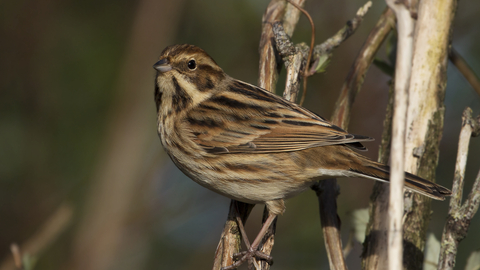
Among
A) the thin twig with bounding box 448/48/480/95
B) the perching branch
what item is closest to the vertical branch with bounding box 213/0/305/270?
the perching branch

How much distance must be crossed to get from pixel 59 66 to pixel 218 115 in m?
3.56

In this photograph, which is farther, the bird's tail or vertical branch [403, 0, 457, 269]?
vertical branch [403, 0, 457, 269]

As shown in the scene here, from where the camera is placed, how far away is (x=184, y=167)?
3645mm

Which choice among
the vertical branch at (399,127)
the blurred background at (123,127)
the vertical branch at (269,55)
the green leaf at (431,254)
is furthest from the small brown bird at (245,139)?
the blurred background at (123,127)

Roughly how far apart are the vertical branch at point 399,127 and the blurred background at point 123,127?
11.9 feet

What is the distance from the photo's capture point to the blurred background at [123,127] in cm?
573

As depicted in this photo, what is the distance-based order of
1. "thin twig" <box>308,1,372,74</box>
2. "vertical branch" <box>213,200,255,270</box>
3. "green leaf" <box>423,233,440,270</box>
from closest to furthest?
"vertical branch" <box>213,200,255,270</box>, "green leaf" <box>423,233,440,270</box>, "thin twig" <box>308,1,372,74</box>

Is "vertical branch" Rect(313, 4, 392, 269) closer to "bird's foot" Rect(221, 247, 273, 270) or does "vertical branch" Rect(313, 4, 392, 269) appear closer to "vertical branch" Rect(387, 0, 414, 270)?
"bird's foot" Rect(221, 247, 273, 270)

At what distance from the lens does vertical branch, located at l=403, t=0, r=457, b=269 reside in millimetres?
3174

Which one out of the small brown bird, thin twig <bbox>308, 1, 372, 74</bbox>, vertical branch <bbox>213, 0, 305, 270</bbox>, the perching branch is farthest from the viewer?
thin twig <bbox>308, 1, 372, 74</bbox>

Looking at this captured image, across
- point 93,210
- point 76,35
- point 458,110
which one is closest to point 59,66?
point 76,35

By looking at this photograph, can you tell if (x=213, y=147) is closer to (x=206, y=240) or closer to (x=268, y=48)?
(x=268, y=48)

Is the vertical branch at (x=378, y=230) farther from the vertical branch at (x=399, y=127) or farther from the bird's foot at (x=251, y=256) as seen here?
the vertical branch at (x=399, y=127)

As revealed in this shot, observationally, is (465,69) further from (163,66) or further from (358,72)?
(163,66)
